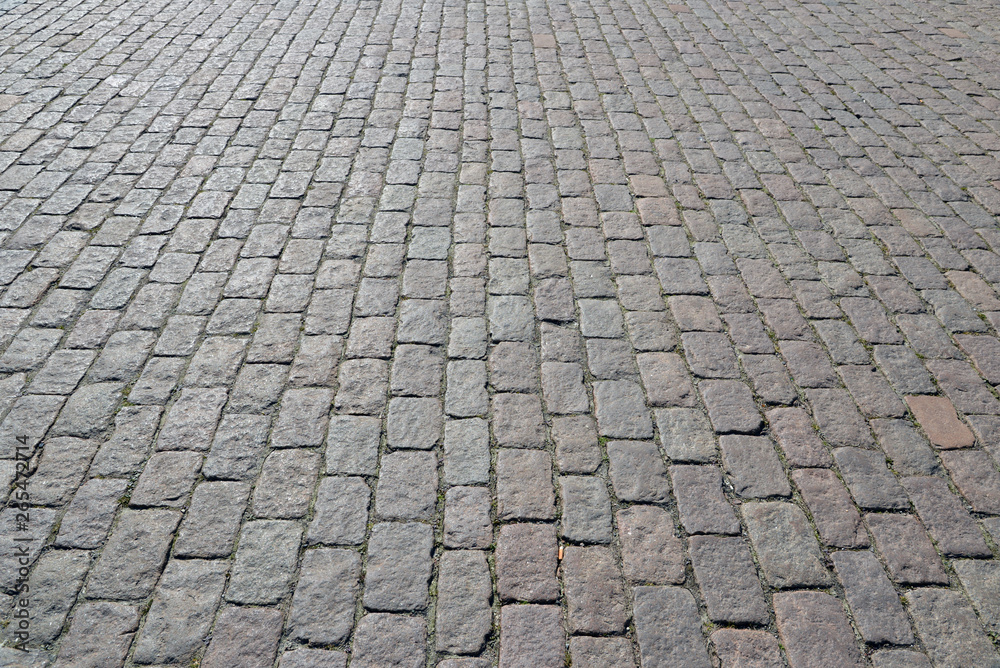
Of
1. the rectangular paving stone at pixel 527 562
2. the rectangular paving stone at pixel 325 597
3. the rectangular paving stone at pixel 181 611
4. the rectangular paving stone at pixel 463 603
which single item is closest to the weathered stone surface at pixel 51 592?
the rectangular paving stone at pixel 181 611

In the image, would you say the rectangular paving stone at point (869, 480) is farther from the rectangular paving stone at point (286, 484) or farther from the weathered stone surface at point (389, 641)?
the rectangular paving stone at point (286, 484)

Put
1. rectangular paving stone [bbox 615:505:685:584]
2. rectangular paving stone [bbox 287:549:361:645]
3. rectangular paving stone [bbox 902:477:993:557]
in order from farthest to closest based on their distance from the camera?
rectangular paving stone [bbox 902:477:993:557] < rectangular paving stone [bbox 615:505:685:584] < rectangular paving stone [bbox 287:549:361:645]

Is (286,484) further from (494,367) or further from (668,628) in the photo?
(668,628)

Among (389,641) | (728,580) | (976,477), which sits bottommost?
(976,477)

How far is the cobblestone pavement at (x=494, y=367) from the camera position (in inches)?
107

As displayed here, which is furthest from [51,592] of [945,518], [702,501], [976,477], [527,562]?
[976,477]

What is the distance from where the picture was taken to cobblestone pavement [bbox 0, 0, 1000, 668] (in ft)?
8.92

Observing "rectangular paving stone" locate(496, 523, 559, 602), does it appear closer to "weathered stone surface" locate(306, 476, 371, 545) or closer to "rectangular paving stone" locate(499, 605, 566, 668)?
"rectangular paving stone" locate(499, 605, 566, 668)

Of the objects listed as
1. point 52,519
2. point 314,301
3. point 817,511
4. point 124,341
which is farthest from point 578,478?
point 124,341

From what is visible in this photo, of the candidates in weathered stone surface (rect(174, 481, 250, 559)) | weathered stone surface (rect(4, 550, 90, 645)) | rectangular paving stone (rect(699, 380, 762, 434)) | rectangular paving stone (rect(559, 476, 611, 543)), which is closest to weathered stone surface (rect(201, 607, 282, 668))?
weathered stone surface (rect(174, 481, 250, 559))

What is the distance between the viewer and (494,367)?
371cm

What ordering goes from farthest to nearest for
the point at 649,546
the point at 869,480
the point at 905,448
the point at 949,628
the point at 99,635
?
the point at 905,448 < the point at 869,480 < the point at 649,546 < the point at 949,628 < the point at 99,635

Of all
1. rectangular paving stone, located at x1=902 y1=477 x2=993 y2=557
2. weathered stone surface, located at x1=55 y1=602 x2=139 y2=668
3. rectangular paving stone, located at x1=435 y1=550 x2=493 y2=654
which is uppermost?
weathered stone surface, located at x1=55 y1=602 x2=139 y2=668

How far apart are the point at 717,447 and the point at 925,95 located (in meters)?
4.94
